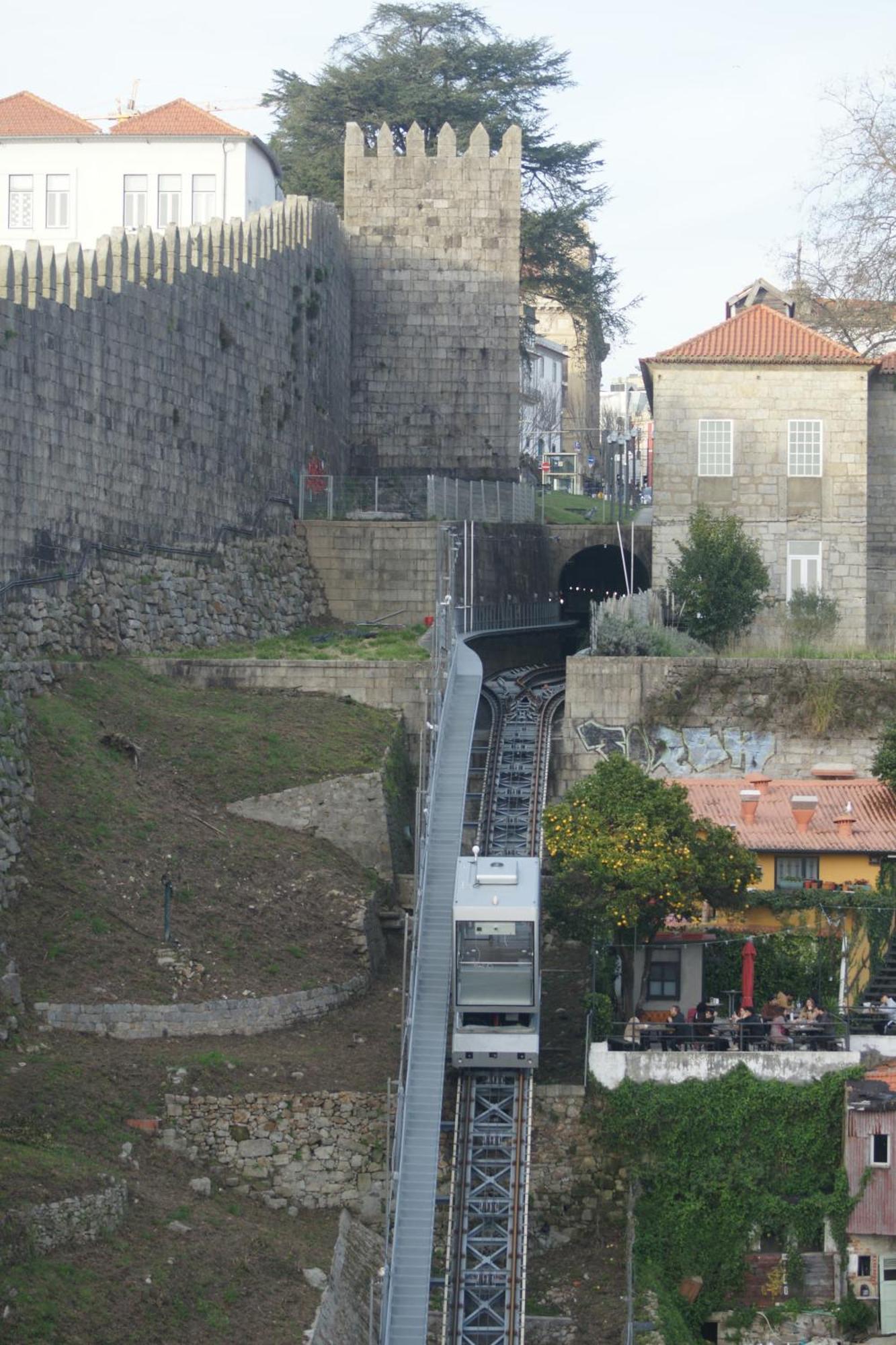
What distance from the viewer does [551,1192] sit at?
31.9 meters

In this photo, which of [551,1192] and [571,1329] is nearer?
[571,1329]

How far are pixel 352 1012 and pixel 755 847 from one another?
684 centimetres

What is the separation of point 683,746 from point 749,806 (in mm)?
3319

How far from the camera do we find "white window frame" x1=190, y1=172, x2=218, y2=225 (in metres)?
61.8

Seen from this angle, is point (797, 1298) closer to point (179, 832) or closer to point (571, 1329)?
point (571, 1329)

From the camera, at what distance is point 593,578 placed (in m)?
58.7

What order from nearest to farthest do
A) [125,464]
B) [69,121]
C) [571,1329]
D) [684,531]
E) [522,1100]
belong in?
[571,1329] < [522,1100] < [125,464] < [684,531] < [69,121]

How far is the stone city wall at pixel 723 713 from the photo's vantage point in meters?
40.8

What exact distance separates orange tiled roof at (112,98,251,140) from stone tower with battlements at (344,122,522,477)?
24.4 ft

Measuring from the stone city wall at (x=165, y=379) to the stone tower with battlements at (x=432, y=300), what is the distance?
6.57 ft

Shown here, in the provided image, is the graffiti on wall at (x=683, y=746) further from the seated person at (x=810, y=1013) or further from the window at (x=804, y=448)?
the window at (x=804, y=448)

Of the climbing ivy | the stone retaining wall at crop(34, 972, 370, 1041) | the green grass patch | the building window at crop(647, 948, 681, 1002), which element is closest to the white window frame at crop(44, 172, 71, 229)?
the green grass patch

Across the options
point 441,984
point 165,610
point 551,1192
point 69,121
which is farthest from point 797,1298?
point 69,121

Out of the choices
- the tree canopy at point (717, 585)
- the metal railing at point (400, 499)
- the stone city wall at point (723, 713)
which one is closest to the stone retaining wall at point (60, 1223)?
the stone city wall at point (723, 713)
